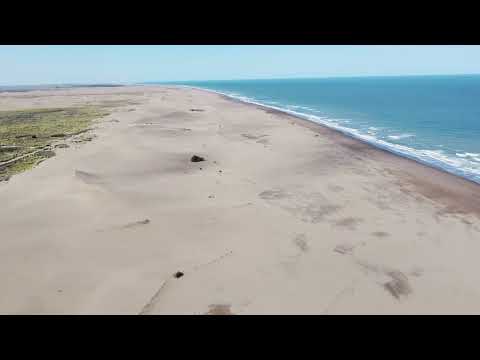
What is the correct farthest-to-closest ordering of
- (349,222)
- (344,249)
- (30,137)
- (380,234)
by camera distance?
(30,137)
(349,222)
(380,234)
(344,249)

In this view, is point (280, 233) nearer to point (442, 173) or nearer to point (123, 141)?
point (442, 173)

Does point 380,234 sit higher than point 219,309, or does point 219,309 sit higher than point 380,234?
point 380,234

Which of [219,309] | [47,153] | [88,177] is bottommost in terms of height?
[219,309]

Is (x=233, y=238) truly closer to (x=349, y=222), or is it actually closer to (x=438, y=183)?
(x=349, y=222)

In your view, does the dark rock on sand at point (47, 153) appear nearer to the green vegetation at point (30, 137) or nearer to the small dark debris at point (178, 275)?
the green vegetation at point (30, 137)

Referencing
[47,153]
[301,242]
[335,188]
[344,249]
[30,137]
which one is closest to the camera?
[344,249]

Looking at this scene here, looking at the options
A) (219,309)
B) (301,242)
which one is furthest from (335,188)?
(219,309)

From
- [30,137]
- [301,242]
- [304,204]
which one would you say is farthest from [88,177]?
[30,137]

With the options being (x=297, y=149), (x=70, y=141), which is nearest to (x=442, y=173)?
(x=297, y=149)

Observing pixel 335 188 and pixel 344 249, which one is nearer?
pixel 344 249
